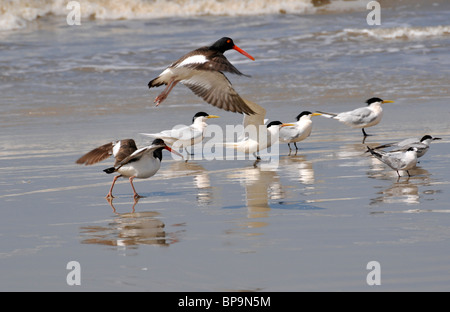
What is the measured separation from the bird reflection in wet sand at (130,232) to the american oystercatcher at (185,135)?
3229 millimetres

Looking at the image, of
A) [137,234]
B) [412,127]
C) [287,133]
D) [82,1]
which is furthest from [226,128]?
[82,1]

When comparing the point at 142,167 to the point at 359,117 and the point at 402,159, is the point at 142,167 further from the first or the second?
the point at 359,117

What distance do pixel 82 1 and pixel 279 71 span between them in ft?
47.2

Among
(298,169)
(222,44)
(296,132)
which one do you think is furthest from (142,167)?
(296,132)

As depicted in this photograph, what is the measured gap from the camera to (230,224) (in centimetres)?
597

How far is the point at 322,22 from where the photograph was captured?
81.3ft

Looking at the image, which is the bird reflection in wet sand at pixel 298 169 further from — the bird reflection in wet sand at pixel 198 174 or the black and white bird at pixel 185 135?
the black and white bird at pixel 185 135

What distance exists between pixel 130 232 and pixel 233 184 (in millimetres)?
2126

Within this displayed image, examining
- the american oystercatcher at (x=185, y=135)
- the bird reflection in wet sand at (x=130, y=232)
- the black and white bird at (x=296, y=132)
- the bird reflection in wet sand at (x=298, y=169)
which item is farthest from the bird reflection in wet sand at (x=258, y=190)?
the american oystercatcher at (x=185, y=135)

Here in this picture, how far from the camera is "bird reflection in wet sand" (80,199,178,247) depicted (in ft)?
18.1

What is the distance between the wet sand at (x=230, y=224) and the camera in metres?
4.63
